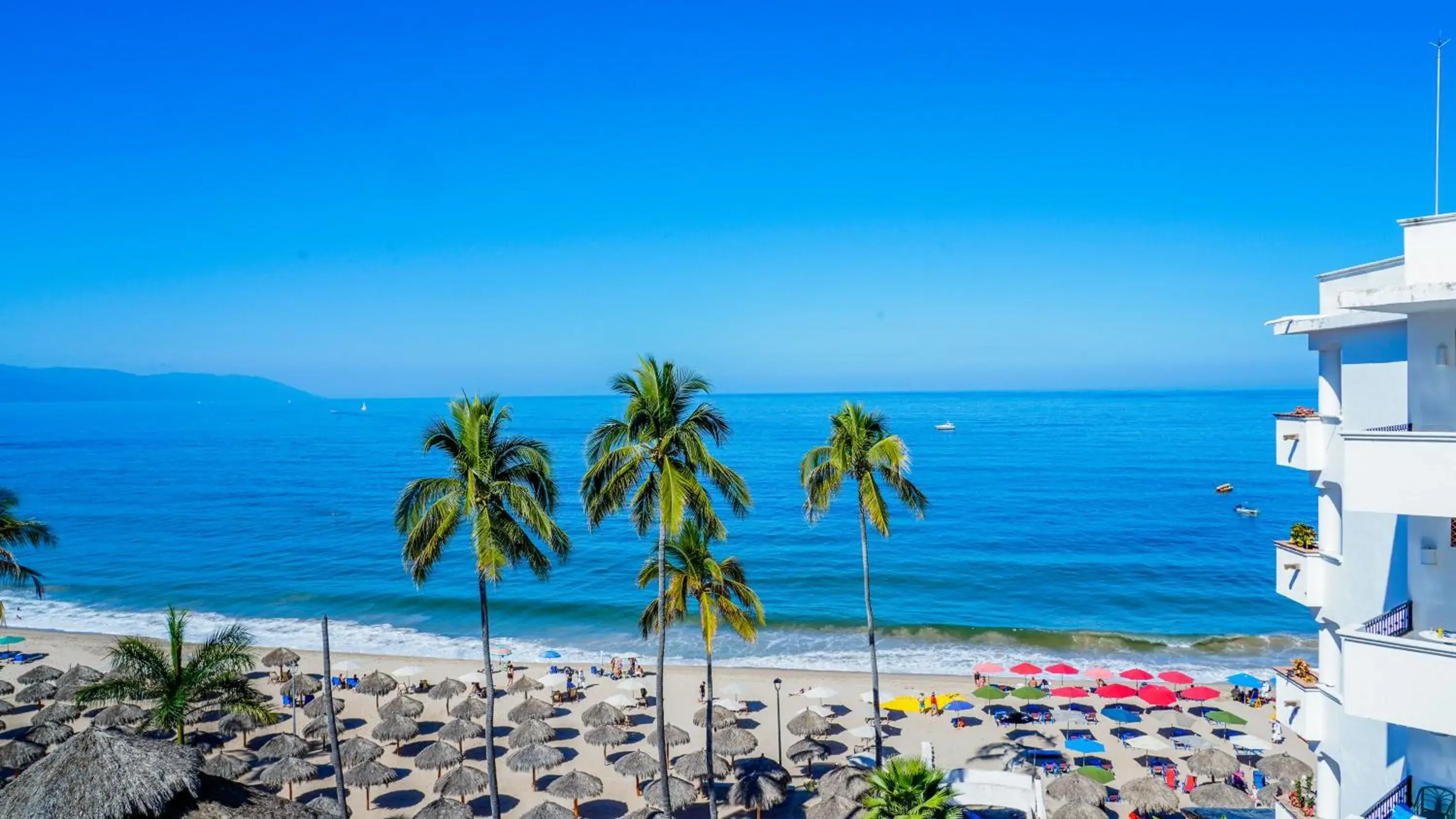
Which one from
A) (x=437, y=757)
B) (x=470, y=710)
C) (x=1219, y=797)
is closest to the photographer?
(x=1219, y=797)

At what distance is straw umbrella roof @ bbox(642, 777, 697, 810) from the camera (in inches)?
911

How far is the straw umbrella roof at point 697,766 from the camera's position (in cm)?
2509

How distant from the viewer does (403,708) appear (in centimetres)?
3094

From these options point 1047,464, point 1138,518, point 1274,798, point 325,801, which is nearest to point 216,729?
point 325,801

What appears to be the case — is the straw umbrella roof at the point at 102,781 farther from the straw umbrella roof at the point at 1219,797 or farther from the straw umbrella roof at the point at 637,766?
the straw umbrella roof at the point at 1219,797

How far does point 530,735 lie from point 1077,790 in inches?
640

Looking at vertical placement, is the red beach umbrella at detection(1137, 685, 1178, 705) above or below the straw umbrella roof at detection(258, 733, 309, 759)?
above

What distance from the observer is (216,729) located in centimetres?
3014

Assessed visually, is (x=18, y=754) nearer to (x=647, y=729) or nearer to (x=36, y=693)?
(x=36, y=693)

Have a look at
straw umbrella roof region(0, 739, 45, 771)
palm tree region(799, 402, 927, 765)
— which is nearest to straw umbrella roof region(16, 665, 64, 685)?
straw umbrella roof region(0, 739, 45, 771)

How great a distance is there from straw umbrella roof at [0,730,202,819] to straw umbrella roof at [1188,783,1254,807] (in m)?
23.3

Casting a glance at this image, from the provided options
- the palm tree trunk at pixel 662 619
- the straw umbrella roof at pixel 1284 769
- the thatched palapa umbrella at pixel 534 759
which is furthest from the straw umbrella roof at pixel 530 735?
the straw umbrella roof at pixel 1284 769

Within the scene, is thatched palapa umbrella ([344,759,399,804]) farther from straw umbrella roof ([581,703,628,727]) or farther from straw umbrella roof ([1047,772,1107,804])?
straw umbrella roof ([1047,772,1107,804])

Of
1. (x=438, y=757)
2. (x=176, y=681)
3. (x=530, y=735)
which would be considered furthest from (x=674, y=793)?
(x=176, y=681)
